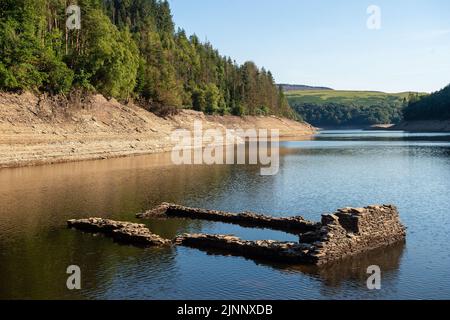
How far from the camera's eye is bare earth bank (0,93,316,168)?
71.2 metres

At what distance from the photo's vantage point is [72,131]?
84312mm

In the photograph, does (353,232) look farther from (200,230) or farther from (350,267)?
(200,230)

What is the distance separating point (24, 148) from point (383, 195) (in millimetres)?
51717

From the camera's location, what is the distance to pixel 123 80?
109750 millimetres

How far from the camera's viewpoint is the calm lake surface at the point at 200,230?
21.2 metres

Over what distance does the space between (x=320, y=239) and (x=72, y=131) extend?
221 feet

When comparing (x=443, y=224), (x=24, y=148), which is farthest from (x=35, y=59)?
(x=443, y=224)

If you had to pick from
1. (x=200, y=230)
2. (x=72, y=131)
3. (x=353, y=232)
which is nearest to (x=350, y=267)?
(x=353, y=232)

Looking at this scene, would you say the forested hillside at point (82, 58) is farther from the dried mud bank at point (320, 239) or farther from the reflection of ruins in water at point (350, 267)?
the reflection of ruins in water at point (350, 267)

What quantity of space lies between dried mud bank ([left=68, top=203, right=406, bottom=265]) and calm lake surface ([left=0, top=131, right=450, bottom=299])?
2.63 feet

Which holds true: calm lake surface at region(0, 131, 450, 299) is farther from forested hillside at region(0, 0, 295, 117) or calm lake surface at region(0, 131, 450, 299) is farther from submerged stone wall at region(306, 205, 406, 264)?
forested hillside at region(0, 0, 295, 117)

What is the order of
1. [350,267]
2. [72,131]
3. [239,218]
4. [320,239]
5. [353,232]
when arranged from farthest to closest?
[72,131] < [239,218] < [353,232] < [320,239] < [350,267]

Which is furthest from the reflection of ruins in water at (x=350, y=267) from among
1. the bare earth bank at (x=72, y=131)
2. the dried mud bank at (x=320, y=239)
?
the bare earth bank at (x=72, y=131)
